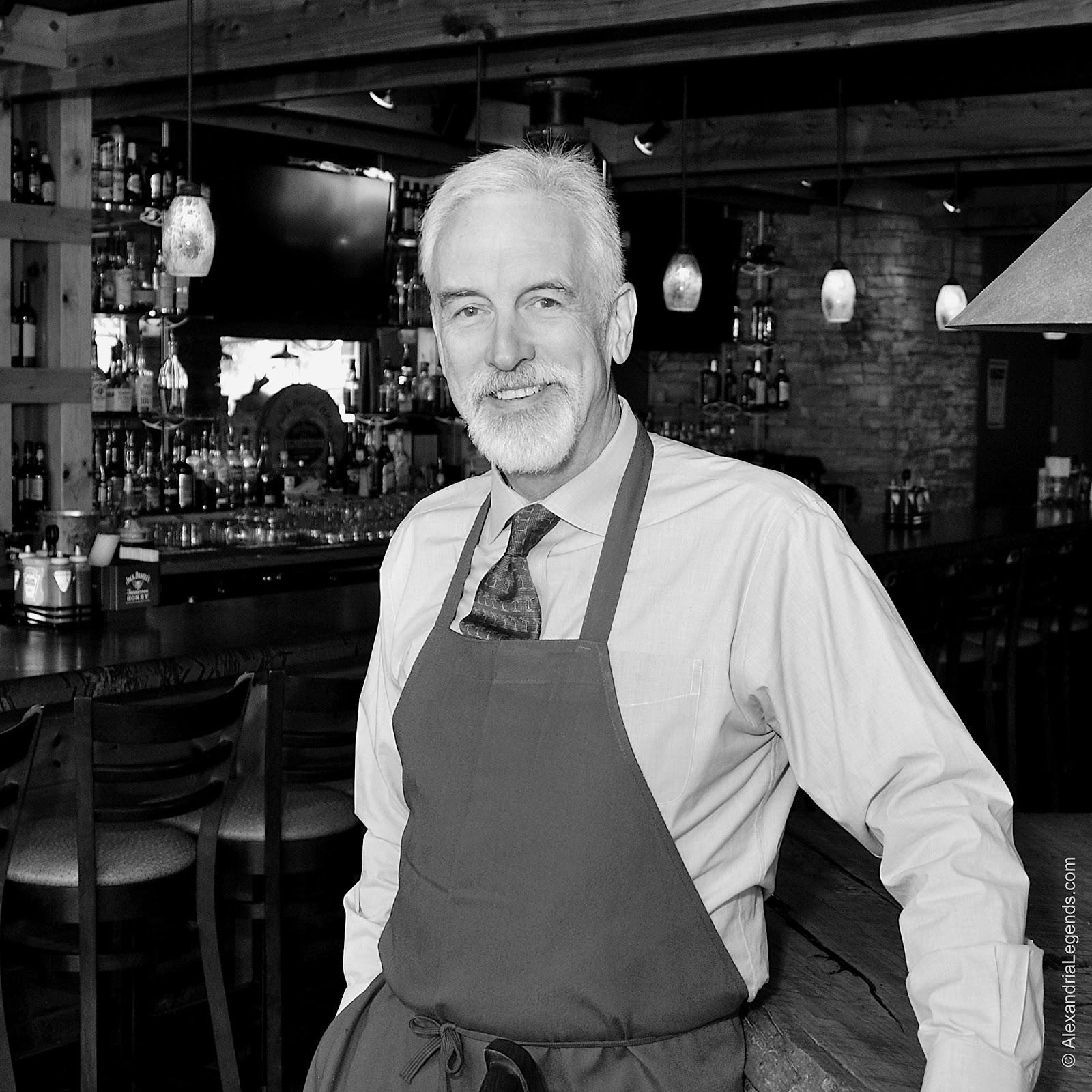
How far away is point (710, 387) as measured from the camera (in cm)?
1005

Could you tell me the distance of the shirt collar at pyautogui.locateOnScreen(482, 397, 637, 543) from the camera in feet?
5.44

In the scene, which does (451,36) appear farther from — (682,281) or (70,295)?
(682,281)

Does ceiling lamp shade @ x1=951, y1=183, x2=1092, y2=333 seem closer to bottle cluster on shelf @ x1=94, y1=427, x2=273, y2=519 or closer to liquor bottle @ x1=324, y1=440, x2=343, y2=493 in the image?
bottle cluster on shelf @ x1=94, y1=427, x2=273, y2=519

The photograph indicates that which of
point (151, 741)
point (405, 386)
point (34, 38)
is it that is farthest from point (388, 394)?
point (151, 741)

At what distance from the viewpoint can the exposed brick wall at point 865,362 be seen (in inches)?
388

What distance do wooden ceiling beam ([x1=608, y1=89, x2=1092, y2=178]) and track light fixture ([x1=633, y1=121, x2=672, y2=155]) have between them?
16 centimetres

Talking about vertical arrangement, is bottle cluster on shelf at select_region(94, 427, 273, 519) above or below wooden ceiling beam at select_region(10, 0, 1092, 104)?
below

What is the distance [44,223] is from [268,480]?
1.85m

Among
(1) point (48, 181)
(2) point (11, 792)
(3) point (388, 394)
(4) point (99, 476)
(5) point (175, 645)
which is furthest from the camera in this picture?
(3) point (388, 394)

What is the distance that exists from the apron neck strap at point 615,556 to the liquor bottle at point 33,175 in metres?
4.84

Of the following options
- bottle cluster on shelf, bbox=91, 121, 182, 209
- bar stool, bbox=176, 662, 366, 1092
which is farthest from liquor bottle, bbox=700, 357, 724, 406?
bar stool, bbox=176, 662, 366, 1092

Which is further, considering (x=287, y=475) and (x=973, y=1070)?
(x=287, y=475)

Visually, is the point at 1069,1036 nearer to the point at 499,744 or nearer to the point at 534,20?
the point at 499,744

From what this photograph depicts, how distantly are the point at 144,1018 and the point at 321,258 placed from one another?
446cm
